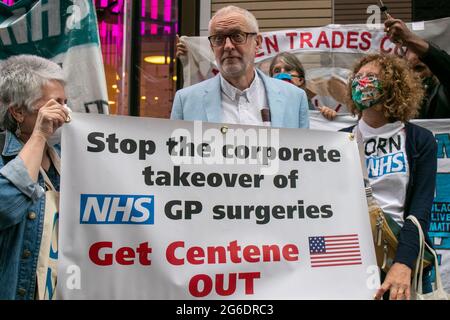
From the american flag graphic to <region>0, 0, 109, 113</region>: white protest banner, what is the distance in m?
1.39

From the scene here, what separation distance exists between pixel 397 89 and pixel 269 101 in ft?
2.44

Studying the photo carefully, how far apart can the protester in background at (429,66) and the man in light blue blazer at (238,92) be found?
102 cm

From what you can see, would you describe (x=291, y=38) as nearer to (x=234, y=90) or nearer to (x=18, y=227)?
(x=234, y=90)

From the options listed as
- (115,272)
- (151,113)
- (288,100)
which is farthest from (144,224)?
(151,113)

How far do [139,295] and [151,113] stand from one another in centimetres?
517

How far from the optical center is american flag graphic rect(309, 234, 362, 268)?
8.60ft

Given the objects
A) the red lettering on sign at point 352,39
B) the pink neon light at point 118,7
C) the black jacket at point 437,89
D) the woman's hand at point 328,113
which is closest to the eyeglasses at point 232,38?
the black jacket at point 437,89

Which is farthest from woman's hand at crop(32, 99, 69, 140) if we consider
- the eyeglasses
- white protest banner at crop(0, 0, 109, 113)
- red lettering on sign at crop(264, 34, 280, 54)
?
red lettering on sign at crop(264, 34, 280, 54)

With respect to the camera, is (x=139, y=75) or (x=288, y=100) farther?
(x=139, y=75)

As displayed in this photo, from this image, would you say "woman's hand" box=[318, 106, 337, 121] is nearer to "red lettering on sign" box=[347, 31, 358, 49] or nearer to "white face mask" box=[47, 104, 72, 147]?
"red lettering on sign" box=[347, 31, 358, 49]

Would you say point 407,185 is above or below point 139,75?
above

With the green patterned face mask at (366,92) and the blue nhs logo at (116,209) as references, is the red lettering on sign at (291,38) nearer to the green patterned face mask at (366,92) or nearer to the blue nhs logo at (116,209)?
the green patterned face mask at (366,92)

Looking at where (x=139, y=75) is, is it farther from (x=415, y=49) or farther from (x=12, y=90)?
(x=12, y=90)

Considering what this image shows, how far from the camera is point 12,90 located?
250 centimetres
